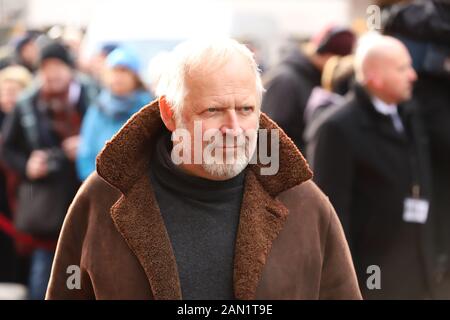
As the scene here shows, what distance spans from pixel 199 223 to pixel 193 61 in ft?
1.71

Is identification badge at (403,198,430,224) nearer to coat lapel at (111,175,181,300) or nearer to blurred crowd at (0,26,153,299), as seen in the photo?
blurred crowd at (0,26,153,299)

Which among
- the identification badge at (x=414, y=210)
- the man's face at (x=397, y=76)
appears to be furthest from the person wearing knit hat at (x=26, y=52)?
the identification badge at (x=414, y=210)

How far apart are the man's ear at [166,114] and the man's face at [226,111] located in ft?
0.31

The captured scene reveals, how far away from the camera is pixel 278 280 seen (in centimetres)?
325

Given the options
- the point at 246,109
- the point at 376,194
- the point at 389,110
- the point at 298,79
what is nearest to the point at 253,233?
the point at 246,109

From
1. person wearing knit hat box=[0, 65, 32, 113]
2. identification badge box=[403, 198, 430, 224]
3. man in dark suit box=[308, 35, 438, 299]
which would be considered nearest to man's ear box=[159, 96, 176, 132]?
man in dark suit box=[308, 35, 438, 299]

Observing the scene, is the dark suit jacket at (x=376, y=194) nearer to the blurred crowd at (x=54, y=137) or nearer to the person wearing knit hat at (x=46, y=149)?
the blurred crowd at (x=54, y=137)

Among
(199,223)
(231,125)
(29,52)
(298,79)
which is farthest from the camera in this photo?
(29,52)

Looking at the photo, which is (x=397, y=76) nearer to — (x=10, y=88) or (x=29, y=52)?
(x=10, y=88)

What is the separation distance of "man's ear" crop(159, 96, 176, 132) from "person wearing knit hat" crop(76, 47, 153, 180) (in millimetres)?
3314

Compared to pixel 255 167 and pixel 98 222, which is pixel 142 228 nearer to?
pixel 98 222

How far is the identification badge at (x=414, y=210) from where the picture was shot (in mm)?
5395

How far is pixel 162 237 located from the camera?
10.6 feet
